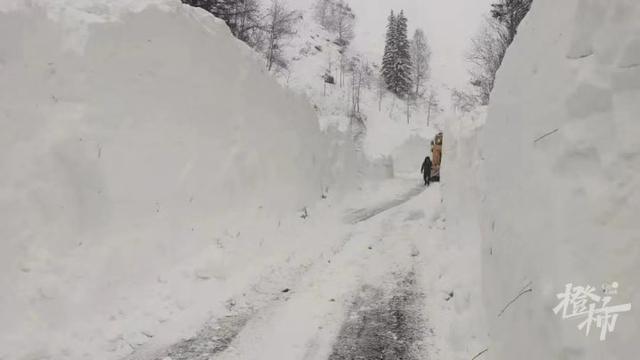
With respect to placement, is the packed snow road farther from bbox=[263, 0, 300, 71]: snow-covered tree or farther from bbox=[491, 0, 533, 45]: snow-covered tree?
bbox=[263, 0, 300, 71]: snow-covered tree

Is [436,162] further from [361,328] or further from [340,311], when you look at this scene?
[361,328]

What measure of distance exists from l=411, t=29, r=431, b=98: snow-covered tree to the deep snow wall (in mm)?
57707

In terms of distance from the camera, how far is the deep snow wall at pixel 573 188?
3.26 m

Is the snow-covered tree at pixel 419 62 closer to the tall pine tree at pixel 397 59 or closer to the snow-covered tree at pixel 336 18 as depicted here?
the tall pine tree at pixel 397 59

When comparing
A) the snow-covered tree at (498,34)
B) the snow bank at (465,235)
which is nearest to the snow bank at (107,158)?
the snow bank at (465,235)

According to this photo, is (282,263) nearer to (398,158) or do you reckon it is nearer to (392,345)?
(392,345)

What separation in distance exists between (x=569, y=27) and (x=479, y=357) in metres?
3.28

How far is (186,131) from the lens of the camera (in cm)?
1009

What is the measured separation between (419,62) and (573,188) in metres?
68.8

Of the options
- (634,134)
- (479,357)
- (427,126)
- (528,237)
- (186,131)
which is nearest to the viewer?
(634,134)

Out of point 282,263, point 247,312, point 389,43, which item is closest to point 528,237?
point 247,312

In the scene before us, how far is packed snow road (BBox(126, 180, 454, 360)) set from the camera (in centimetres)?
546

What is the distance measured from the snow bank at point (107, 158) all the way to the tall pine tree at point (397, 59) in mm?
45534

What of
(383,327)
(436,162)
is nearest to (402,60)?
(436,162)
